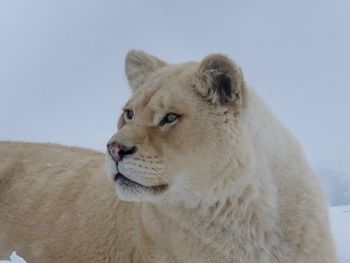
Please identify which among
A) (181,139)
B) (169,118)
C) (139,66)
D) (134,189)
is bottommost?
(134,189)

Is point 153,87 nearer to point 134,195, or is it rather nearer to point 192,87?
point 192,87

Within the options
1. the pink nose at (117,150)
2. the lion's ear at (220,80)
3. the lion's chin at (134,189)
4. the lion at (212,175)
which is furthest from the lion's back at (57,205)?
the lion's ear at (220,80)

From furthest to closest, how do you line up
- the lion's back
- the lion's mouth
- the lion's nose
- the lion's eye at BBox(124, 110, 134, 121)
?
the lion's back < the lion's eye at BBox(124, 110, 134, 121) < the lion's mouth < the lion's nose

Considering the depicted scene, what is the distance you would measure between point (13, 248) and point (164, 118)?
249cm

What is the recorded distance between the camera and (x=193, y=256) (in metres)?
5.08

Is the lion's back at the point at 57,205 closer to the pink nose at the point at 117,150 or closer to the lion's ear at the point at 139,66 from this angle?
the lion's ear at the point at 139,66

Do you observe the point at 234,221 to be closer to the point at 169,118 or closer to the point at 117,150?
the point at 169,118

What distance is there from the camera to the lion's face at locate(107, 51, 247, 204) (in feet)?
15.3

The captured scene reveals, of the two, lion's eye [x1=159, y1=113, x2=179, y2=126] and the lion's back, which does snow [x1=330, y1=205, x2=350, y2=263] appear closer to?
the lion's back

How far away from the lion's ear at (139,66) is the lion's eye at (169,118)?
3.15ft

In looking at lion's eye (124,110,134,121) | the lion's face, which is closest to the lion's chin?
the lion's face

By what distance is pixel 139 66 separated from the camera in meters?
5.89

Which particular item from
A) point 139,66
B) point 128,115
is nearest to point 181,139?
point 128,115

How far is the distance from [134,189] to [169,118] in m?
0.53
